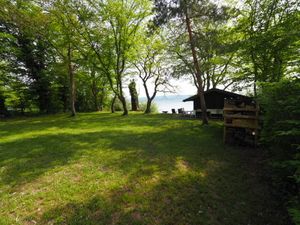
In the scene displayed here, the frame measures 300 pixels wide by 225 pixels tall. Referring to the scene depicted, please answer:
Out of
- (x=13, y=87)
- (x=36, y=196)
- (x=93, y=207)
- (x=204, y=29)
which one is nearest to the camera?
(x=93, y=207)

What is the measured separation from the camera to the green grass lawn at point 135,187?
2936 millimetres

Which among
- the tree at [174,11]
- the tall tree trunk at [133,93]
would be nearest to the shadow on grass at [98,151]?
the tree at [174,11]

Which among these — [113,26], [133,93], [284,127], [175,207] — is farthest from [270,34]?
[133,93]

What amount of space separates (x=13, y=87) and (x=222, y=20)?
2100 centimetres

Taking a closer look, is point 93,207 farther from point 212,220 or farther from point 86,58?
point 86,58

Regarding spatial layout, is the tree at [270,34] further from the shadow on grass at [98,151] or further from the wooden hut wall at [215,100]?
the shadow on grass at [98,151]

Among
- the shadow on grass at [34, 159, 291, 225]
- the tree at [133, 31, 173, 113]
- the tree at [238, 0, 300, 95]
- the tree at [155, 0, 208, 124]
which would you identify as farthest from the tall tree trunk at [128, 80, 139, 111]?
the shadow on grass at [34, 159, 291, 225]

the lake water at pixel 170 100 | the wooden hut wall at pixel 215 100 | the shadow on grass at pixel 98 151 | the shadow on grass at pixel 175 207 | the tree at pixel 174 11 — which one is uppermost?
the tree at pixel 174 11

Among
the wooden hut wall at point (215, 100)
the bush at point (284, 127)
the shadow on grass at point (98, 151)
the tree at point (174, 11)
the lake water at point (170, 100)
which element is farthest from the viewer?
the lake water at point (170, 100)

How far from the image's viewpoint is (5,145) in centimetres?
696

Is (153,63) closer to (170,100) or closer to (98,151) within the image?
(98,151)

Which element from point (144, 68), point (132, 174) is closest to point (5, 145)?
point (132, 174)

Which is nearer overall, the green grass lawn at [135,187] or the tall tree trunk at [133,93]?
the green grass lawn at [135,187]

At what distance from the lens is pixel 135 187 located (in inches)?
151
